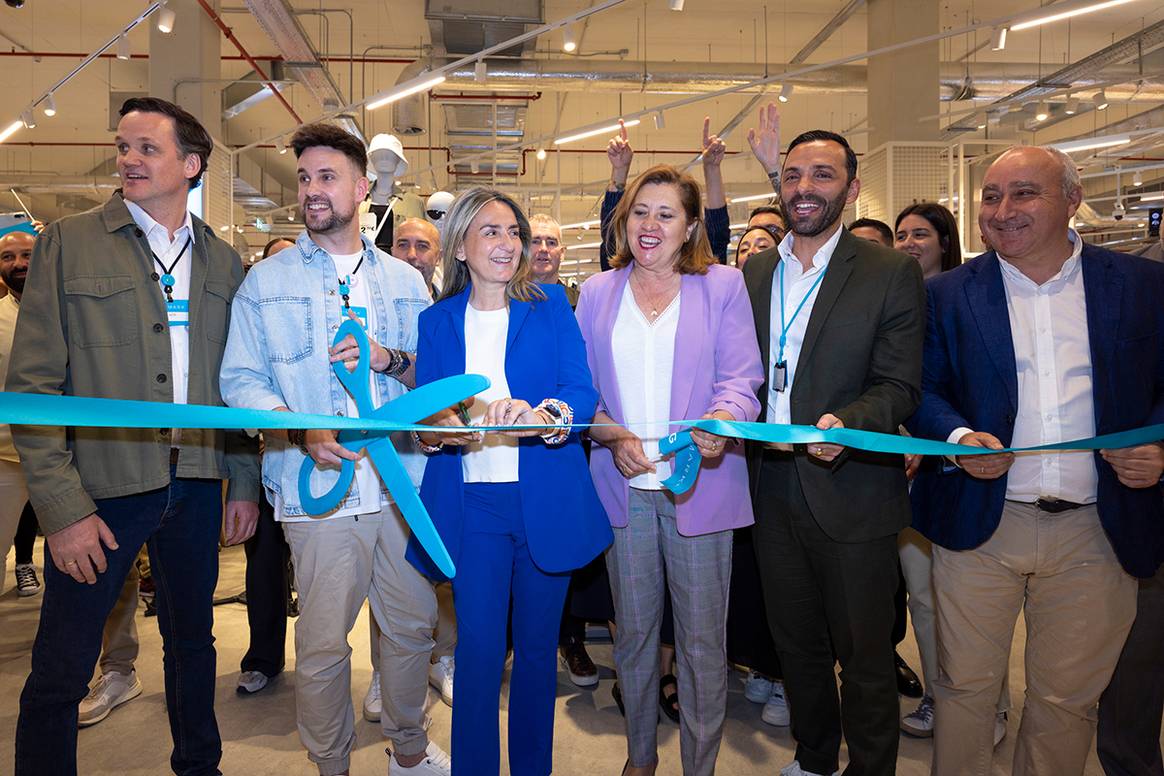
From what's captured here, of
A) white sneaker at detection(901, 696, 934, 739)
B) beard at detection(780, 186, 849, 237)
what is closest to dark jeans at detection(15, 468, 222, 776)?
beard at detection(780, 186, 849, 237)

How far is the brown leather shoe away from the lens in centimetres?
365

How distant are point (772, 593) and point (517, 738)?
2.98ft

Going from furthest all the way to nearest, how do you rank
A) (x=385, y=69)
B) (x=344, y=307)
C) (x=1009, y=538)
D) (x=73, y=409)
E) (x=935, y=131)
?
1. (x=385, y=69)
2. (x=935, y=131)
3. (x=344, y=307)
4. (x=1009, y=538)
5. (x=73, y=409)

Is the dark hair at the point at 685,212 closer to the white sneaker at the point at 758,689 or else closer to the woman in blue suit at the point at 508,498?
the woman in blue suit at the point at 508,498

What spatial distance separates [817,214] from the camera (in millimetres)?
2545

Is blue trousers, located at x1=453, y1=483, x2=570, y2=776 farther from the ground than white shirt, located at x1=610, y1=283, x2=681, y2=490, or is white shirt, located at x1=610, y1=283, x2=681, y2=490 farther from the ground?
white shirt, located at x1=610, y1=283, x2=681, y2=490

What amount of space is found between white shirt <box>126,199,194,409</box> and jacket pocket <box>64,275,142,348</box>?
102 mm

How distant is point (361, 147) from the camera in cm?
253

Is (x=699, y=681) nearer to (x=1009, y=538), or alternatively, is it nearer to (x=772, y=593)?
(x=772, y=593)

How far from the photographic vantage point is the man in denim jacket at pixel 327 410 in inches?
94.6

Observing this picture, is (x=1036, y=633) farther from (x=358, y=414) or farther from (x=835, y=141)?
(x=358, y=414)

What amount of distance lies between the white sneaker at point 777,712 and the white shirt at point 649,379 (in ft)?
4.30

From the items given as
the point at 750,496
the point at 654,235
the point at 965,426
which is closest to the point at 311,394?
the point at 654,235

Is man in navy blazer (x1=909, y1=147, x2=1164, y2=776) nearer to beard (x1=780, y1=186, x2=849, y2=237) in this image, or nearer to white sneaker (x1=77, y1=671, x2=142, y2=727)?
beard (x1=780, y1=186, x2=849, y2=237)
